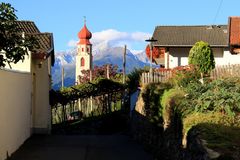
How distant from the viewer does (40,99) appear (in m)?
27.9

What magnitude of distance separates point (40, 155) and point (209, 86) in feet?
20.6

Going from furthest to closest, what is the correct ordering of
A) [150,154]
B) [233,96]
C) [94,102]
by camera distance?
1. [94,102]
2. [150,154]
3. [233,96]

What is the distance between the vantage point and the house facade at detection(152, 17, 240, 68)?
42.7 meters

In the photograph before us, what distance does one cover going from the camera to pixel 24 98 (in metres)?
22.2

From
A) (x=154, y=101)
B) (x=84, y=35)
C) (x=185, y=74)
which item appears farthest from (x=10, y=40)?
(x=84, y=35)

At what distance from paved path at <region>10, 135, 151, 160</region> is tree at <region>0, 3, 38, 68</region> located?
210 inches

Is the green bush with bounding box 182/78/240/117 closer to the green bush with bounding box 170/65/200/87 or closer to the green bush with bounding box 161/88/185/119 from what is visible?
the green bush with bounding box 161/88/185/119

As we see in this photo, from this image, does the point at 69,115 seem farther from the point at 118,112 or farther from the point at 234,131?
the point at 234,131

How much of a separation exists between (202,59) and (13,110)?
41.0 feet

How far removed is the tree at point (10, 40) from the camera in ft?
42.0

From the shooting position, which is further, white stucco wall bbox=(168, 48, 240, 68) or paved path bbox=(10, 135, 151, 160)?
white stucco wall bbox=(168, 48, 240, 68)

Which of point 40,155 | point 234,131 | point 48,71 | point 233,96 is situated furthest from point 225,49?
point 234,131

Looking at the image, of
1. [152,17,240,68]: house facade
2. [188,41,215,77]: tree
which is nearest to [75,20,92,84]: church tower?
[152,17,240,68]: house facade

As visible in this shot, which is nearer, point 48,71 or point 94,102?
point 48,71
